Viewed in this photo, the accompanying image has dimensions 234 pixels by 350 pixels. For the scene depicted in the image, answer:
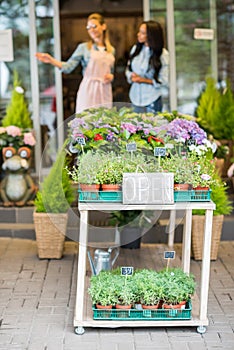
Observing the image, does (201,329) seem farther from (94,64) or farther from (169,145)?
(94,64)

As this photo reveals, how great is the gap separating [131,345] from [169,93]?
4.53 meters

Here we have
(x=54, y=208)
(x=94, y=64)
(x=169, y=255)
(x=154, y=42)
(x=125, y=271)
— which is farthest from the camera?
(x=94, y=64)

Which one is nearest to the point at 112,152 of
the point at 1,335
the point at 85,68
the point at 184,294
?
the point at 184,294

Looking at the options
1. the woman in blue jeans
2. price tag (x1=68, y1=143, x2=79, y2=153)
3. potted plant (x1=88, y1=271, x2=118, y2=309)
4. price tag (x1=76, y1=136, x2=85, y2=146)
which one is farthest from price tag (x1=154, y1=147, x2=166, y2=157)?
the woman in blue jeans

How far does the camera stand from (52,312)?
15.5 feet

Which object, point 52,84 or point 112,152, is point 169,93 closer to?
point 52,84

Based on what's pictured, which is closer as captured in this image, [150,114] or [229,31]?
[150,114]

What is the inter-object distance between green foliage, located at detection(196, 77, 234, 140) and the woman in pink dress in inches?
43.7

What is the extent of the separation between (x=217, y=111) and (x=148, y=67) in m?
A: 1.07

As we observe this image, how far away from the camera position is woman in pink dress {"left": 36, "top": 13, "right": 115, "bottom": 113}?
7305 mm

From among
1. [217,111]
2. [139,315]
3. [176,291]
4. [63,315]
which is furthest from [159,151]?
[217,111]

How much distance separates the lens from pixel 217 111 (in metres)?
7.68

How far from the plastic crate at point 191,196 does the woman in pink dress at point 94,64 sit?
3236 mm

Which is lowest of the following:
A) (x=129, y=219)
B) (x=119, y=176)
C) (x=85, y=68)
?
(x=129, y=219)
